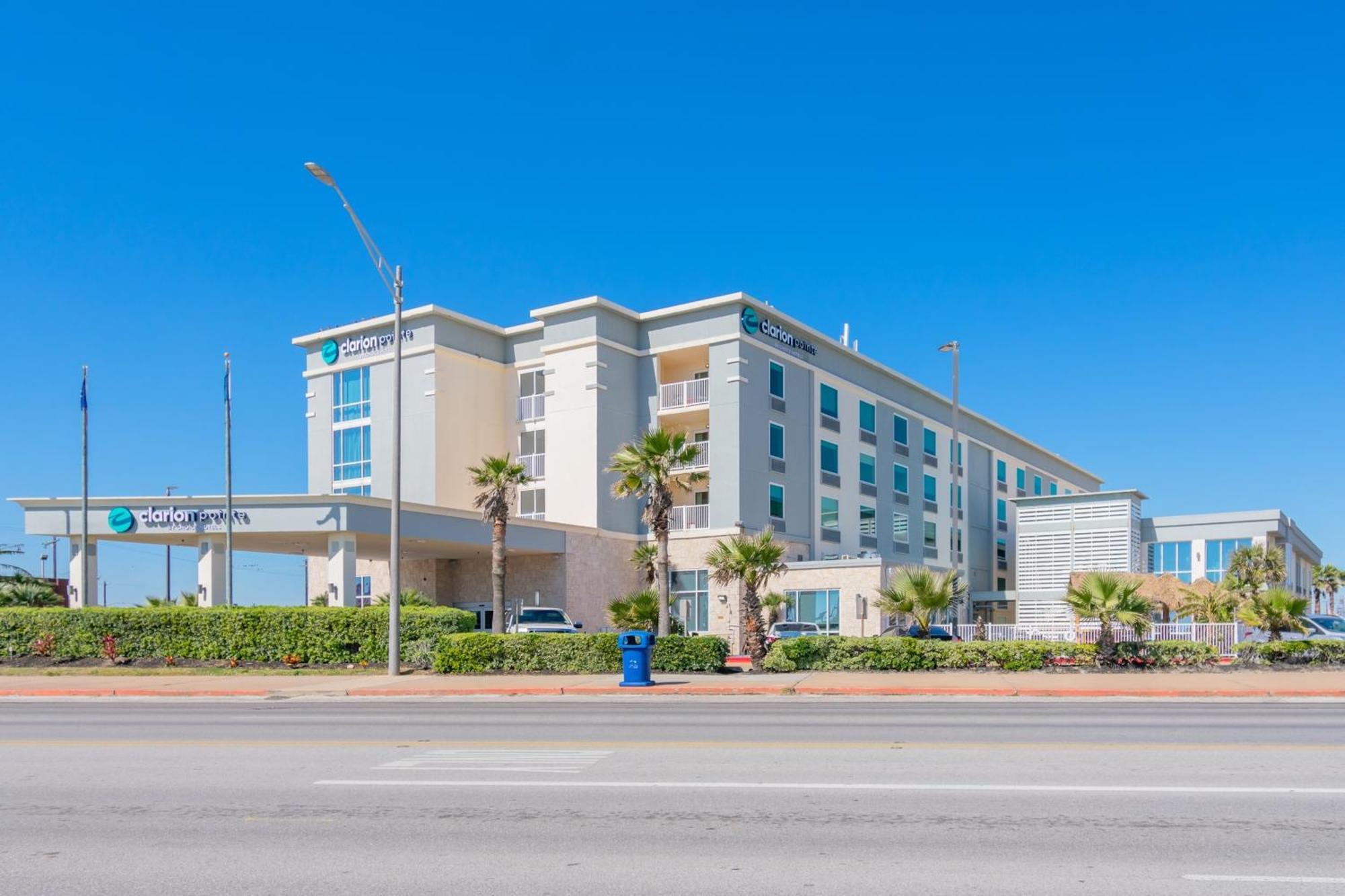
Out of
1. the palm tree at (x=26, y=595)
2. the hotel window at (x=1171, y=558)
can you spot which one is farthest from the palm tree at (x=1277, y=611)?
the palm tree at (x=26, y=595)

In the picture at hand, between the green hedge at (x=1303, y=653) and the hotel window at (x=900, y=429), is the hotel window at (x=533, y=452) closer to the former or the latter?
the hotel window at (x=900, y=429)

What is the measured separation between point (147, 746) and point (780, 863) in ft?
31.8

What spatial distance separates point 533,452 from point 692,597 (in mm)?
9970

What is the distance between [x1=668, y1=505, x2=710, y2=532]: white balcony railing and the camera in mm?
44406

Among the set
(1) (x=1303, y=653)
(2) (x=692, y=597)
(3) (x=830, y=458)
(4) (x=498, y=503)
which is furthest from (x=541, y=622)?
(1) (x=1303, y=653)

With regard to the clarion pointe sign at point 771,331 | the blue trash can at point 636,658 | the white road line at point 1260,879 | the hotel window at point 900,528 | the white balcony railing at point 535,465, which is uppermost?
the clarion pointe sign at point 771,331

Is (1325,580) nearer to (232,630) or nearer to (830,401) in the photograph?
(830,401)

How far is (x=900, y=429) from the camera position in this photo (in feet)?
183

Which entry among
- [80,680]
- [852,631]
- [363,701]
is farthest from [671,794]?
[852,631]

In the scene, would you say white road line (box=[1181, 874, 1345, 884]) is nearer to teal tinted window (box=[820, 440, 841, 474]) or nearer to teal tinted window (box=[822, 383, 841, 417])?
teal tinted window (box=[820, 440, 841, 474])

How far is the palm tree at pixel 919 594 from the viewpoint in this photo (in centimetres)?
2586

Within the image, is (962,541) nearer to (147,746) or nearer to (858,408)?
(858,408)

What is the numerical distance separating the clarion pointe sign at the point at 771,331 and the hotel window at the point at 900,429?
8324mm

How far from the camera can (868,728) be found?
48.0 ft
